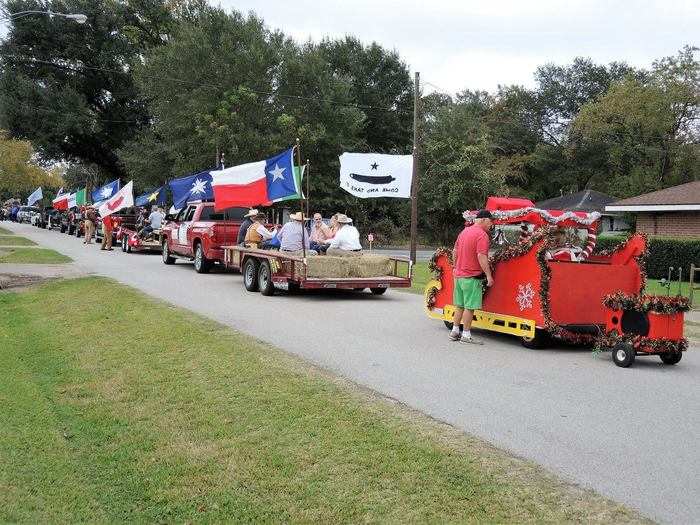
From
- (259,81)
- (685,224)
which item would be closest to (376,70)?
(259,81)

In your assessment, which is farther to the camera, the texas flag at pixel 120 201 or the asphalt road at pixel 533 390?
the texas flag at pixel 120 201

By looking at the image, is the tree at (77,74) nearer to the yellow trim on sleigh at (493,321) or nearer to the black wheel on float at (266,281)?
the black wheel on float at (266,281)

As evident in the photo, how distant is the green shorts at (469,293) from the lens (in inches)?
395

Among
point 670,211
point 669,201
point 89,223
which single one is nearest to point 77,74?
point 89,223

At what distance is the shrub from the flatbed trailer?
9821mm

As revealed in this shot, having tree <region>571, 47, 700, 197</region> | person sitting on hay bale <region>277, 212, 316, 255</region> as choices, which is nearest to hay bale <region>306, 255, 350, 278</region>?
person sitting on hay bale <region>277, 212, 316, 255</region>

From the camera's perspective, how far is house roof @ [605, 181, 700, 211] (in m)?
25.8

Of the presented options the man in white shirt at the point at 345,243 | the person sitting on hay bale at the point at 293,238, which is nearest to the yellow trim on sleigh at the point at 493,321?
the man in white shirt at the point at 345,243

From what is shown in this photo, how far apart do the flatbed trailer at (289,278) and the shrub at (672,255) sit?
32.2 feet

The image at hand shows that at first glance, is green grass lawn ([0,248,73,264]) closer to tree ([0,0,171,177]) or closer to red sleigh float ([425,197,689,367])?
red sleigh float ([425,197,689,367])

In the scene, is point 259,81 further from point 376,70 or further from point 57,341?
point 57,341

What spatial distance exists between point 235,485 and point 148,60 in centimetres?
4051

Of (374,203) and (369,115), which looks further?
(369,115)

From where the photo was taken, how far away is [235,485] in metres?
4.77
